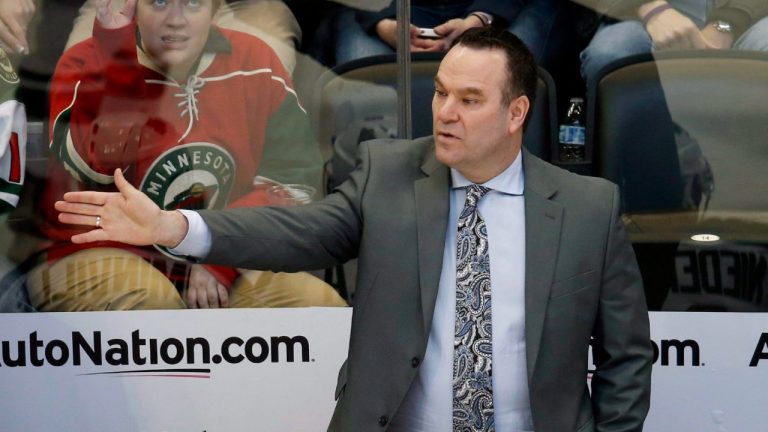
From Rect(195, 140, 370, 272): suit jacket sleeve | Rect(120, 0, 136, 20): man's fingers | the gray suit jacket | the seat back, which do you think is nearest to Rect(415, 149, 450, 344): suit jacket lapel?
the gray suit jacket

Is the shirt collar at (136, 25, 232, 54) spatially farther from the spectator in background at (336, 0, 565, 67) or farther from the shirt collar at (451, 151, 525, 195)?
the shirt collar at (451, 151, 525, 195)

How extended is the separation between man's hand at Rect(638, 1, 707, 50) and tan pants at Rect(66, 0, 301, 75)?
1208mm

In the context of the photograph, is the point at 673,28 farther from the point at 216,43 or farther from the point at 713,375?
the point at 216,43

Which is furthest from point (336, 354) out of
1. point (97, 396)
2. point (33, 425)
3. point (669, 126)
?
point (669, 126)

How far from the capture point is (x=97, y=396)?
400 cm

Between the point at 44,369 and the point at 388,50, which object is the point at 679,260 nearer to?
the point at 388,50

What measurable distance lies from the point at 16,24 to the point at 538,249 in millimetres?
2148

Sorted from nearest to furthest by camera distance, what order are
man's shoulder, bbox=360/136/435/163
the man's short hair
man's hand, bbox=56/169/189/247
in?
man's hand, bbox=56/169/189/247, the man's short hair, man's shoulder, bbox=360/136/435/163

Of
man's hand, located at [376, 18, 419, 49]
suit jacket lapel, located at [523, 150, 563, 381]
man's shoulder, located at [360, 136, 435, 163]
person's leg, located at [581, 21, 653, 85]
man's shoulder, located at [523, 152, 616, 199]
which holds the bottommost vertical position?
suit jacket lapel, located at [523, 150, 563, 381]

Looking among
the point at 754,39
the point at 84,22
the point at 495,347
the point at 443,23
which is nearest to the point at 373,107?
the point at 443,23

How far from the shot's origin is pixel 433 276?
8.84ft

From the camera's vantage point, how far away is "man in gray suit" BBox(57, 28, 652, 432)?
8.87 feet

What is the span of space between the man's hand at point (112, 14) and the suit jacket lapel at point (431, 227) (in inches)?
61.6

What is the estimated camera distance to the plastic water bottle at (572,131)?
12.9ft
